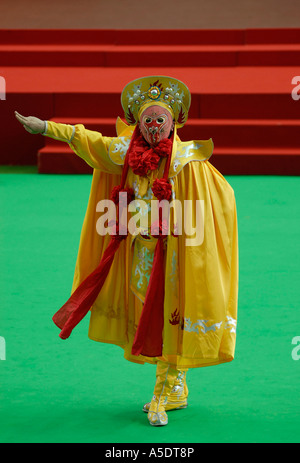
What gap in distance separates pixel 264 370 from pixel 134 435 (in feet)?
2.72

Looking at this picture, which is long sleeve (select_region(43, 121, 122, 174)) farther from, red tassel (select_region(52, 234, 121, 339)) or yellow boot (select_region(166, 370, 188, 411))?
yellow boot (select_region(166, 370, 188, 411))

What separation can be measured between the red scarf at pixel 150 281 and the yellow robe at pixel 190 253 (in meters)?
0.03

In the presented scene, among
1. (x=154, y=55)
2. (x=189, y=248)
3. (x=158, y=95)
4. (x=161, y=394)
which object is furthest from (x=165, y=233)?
(x=154, y=55)

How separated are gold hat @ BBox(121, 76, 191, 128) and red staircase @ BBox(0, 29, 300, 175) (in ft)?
14.6

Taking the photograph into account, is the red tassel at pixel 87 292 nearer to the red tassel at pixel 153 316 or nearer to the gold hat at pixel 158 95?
the red tassel at pixel 153 316

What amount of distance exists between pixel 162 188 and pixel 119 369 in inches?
41.7

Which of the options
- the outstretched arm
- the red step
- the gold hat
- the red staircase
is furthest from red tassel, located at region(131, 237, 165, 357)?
the red step

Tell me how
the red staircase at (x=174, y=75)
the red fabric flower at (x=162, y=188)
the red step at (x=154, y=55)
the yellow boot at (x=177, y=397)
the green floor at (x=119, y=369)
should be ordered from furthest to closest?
the red step at (x=154, y=55) < the red staircase at (x=174, y=75) < the yellow boot at (x=177, y=397) < the green floor at (x=119, y=369) < the red fabric flower at (x=162, y=188)

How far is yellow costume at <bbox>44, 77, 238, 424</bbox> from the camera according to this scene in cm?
303

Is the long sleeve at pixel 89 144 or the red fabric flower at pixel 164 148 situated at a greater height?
the long sleeve at pixel 89 144

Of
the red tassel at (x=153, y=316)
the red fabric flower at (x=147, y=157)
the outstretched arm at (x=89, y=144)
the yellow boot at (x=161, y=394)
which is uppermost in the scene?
the outstretched arm at (x=89, y=144)

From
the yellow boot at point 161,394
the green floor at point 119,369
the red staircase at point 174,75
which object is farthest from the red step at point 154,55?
the yellow boot at point 161,394

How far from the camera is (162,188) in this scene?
2977 millimetres

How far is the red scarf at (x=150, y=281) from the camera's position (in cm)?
300
